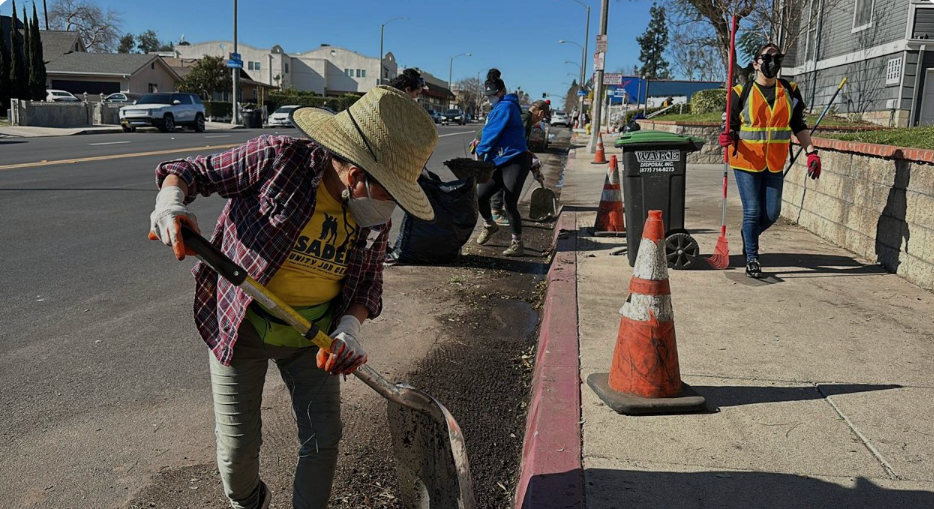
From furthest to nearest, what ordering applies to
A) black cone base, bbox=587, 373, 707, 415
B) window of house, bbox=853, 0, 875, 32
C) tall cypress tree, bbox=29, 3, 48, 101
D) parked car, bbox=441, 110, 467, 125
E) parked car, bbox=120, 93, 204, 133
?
1. parked car, bbox=441, 110, 467, 125
2. tall cypress tree, bbox=29, 3, 48, 101
3. parked car, bbox=120, 93, 204, 133
4. window of house, bbox=853, 0, 875, 32
5. black cone base, bbox=587, 373, 707, 415

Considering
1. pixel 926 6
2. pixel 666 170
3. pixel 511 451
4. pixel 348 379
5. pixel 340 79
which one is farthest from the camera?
pixel 340 79

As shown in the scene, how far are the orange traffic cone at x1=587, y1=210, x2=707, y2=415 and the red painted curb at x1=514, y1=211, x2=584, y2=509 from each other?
0.75 feet

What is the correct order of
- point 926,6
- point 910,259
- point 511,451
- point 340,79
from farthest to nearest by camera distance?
point 340,79 → point 926,6 → point 910,259 → point 511,451

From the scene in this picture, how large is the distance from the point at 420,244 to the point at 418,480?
444cm

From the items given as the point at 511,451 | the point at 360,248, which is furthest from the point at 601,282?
the point at 360,248

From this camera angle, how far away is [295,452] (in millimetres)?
3277

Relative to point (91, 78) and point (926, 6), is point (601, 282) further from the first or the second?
point (91, 78)

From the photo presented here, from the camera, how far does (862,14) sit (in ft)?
62.8

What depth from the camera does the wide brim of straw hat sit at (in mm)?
2117

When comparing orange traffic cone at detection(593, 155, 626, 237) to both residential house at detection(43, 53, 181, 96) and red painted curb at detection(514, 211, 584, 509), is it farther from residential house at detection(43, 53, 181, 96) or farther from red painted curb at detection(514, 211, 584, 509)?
residential house at detection(43, 53, 181, 96)

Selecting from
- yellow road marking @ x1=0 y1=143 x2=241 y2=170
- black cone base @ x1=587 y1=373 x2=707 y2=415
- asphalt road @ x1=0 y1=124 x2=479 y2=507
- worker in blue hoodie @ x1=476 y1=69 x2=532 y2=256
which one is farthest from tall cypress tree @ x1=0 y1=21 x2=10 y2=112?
black cone base @ x1=587 y1=373 x2=707 y2=415

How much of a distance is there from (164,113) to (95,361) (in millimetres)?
28945

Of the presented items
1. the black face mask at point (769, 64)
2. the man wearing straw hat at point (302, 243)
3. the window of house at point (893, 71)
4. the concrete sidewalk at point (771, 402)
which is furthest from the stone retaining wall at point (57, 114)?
the man wearing straw hat at point (302, 243)

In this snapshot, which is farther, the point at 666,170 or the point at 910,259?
the point at 666,170
